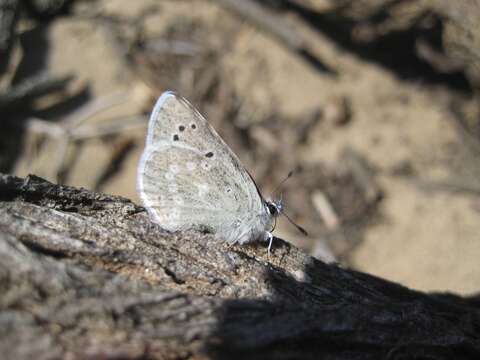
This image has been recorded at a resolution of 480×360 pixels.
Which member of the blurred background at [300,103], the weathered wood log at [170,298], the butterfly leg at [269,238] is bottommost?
the weathered wood log at [170,298]

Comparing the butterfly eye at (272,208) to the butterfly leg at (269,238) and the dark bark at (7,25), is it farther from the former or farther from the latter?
the dark bark at (7,25)

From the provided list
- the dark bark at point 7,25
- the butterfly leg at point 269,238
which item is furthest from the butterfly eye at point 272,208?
the dark bark at point 7,25

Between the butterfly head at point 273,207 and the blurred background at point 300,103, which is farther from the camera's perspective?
the blurred background at point 300,103

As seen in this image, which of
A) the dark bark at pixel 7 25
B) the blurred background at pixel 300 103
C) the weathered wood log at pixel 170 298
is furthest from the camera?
the blurred background at pixel 300 103

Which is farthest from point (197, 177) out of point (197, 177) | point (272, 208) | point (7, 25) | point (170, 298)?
point (7, 25)

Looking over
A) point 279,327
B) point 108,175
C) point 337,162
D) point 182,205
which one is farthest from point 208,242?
point 337,162

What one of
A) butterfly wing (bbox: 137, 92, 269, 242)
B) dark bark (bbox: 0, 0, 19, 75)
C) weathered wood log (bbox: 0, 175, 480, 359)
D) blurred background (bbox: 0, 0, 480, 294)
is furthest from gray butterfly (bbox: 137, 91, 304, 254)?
dark bark (bbox: 0, 0, 19, 75)

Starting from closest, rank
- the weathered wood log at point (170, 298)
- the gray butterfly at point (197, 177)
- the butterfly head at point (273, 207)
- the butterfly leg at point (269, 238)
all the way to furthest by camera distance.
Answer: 1. the weathered wood log at point (170, 298)
2. the butterfly leg at point (269, 238)
3. the gray butterfly at point (197, 177)
4. the butterfly head at point (273, 207)

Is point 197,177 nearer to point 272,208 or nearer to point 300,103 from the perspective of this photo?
point 272,208
